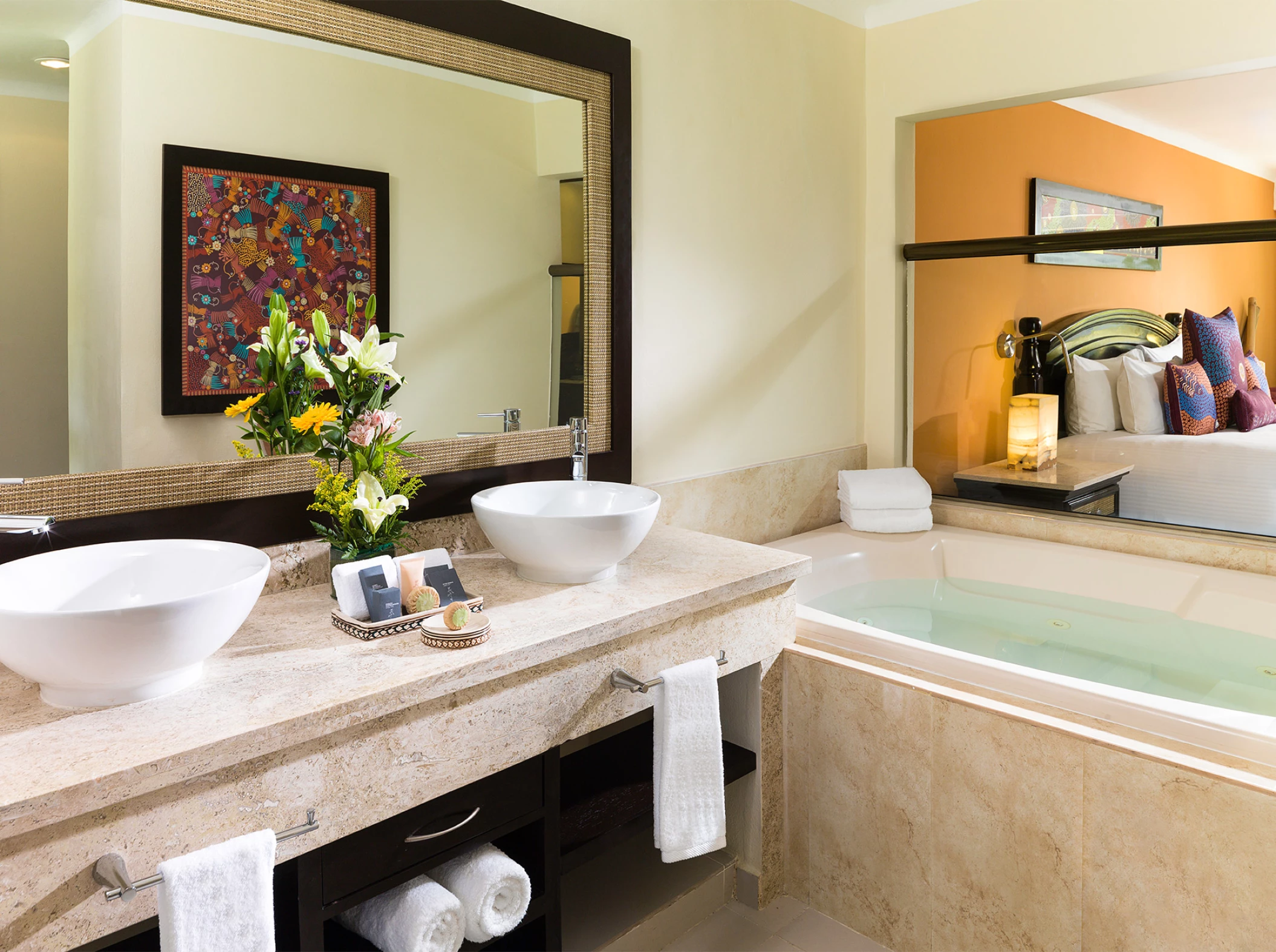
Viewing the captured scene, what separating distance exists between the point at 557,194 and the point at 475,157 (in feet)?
0.80

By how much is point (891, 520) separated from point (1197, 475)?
901 mm

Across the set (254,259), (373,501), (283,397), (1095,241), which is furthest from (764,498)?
(254,259)

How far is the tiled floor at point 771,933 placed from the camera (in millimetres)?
2115

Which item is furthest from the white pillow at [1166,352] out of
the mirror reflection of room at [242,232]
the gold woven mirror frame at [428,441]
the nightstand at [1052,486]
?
the mirror reflection of room at [242,232]

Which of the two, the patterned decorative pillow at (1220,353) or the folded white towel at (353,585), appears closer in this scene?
the folded white towel at (353,585)

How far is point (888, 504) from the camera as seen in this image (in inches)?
124

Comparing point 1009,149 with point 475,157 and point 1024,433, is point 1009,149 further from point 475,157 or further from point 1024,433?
point 475,157

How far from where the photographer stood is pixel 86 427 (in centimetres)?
160

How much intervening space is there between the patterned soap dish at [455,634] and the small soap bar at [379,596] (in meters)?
0.07

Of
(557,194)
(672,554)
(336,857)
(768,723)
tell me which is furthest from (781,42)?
(336,857)

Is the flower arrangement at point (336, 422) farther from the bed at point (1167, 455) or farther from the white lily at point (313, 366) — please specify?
the bed at point (1167, 455)

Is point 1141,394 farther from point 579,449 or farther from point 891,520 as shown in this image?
point 579,449

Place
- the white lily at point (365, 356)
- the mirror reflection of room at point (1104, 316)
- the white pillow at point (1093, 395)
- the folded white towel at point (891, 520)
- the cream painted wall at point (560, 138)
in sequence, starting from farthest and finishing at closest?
the folded white towel at point (891, 520) → the white pillow at point (1093, 395) → the mirror reflection of room at point (1104, 316) → the cream painted wall at point (560, 138) → the white lily at point (365, 356)

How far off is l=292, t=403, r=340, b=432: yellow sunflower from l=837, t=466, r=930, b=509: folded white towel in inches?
75.9
